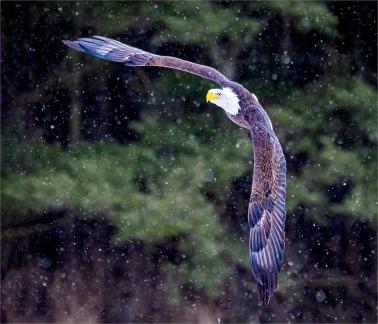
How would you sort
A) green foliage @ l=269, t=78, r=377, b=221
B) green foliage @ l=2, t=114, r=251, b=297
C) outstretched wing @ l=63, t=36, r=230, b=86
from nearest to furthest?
outstretched wing @ l=63, t=36, r=230, b=86, green foliage @ l=269, t=78, r=377, b=221, green foliage @ l=2, t=114, r=251, b=297

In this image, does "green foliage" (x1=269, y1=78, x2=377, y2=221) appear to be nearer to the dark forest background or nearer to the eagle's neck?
the dark forest background

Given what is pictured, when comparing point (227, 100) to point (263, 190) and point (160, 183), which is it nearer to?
point (263, 190)

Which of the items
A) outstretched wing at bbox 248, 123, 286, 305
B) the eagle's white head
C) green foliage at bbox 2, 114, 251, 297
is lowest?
green foliage at bbox 2, 114, 251, 297

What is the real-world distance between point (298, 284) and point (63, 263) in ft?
7.24

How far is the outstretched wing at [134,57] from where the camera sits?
145 inches

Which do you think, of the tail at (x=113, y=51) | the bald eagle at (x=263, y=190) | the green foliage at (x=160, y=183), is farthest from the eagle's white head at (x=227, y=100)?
the green foliage at (x=160, y=183)

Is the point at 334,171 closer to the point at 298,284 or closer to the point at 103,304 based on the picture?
the point at 298,284

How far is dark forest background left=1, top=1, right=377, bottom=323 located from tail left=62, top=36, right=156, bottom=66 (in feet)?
6.48

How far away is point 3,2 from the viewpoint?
21.9 ft

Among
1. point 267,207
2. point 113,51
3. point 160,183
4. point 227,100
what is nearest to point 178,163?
point 160,183

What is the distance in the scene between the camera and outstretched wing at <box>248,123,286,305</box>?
3.23 meters

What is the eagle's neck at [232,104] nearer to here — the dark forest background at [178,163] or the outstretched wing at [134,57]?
the outstretched wing at [134,57]

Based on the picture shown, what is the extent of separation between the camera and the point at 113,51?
3.97 m

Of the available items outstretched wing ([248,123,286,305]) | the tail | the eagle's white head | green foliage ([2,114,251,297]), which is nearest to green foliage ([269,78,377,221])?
green foliage ([2,114,251,297])
